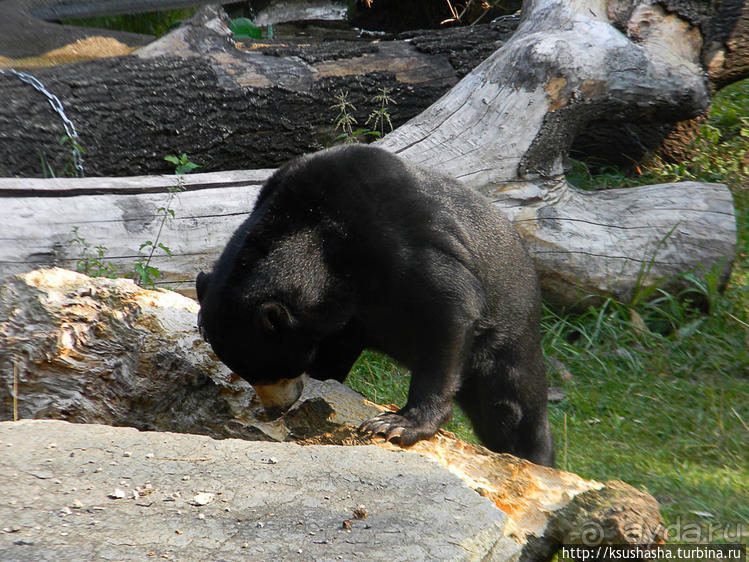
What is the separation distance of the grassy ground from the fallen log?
3.52 ft

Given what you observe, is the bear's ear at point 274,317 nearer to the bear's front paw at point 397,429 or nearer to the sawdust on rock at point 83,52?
the bear's front paw at point 397,429

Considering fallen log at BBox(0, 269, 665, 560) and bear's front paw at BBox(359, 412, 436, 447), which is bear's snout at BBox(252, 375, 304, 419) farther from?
bear's front paw at BBox(359, 412, 436, 447)

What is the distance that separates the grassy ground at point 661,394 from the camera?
3629 millimetres

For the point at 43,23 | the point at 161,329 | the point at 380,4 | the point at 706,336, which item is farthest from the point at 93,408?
the point at 380,4

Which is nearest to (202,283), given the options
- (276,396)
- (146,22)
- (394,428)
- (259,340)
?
(259,340)

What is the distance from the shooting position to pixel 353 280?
3.33 meters

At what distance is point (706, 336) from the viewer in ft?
16.5

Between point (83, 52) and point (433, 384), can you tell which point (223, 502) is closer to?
point (433, 384)

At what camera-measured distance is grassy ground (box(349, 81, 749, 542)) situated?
11.9 ft

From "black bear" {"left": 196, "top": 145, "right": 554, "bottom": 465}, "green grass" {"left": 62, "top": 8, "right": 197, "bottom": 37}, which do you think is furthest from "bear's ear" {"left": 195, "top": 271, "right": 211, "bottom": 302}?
"green grass" {"left": 62, "top": 8, "right": 197, "bottom": 37}

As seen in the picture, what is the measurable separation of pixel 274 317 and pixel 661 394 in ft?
8.52

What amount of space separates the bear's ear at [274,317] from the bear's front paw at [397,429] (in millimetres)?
514

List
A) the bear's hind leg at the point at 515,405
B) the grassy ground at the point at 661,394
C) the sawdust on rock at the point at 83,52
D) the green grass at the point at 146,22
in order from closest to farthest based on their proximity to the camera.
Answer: the grassy ground at the point at 661,394 → the bear's hind leg at the point at 515,405 → the sawdust on rock at the point at 83,52 → the green grass at the point at 146,22

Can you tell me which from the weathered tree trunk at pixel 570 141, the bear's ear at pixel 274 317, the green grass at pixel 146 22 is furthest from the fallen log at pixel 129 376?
the green grass at pixel 146 22
